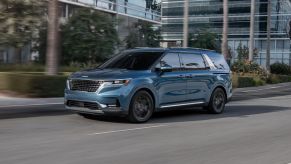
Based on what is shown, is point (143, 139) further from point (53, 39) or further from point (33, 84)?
point (53, 39)

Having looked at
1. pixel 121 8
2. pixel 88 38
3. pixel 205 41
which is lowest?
pixel 88 38

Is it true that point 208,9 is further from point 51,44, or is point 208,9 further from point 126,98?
point 126,98

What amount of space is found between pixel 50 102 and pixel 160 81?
17.8ft

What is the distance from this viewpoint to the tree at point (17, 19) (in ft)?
78.3

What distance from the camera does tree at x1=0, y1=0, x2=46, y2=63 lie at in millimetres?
23859

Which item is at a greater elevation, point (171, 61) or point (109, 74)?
point (171, 61)

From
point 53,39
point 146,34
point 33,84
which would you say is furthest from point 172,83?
point 146,34

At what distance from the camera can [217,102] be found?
51.3 ft

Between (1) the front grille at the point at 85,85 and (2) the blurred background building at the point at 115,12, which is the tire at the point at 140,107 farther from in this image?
(2) the blurred background building at the point at 115,12

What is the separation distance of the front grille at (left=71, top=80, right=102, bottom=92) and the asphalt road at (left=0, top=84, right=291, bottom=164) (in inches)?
30.9

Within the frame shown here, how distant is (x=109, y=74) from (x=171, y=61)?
2.07 metres

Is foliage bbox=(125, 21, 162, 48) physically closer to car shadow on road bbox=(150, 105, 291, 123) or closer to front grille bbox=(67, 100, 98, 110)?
car shadow on road bbox=(150, 105, 291, 123)

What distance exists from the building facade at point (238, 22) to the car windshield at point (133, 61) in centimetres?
6956

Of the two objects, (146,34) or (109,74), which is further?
(146,34)
